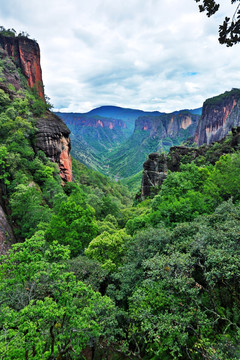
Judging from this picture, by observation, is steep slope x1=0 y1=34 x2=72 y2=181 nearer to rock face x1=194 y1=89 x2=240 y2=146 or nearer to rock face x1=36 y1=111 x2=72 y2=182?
rock face x1=36 y1=111 x2=72 y2=182

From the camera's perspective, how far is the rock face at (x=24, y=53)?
173 ft

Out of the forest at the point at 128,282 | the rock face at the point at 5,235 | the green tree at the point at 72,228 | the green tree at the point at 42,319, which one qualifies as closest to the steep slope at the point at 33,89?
the forest at the point at 128,282

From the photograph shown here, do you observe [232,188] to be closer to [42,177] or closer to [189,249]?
[189,249]

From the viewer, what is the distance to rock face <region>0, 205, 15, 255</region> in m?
18.9

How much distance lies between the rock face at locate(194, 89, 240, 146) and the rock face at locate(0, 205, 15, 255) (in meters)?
119

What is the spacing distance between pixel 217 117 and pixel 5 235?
5421 inches

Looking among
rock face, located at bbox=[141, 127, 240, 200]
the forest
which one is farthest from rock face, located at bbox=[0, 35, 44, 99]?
the forest

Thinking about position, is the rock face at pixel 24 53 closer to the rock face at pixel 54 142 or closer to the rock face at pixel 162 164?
the rock face at pixel 54 142

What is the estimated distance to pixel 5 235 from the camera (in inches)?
789

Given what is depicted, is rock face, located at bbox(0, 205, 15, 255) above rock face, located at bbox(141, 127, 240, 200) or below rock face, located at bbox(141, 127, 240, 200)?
below

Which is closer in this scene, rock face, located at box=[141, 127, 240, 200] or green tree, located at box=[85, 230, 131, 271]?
green tree, located at box=[85, 230, 131, 271]

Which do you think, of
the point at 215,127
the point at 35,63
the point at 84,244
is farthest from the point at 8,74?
the point at 215,127

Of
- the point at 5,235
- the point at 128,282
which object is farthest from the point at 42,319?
the point at 5,235

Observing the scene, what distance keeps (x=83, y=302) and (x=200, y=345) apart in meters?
5.56
